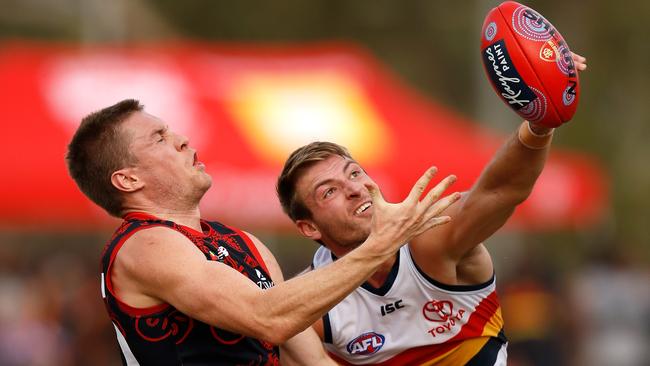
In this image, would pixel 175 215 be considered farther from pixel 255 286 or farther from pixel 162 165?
pixel 255 286

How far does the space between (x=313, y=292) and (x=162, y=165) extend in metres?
1.13

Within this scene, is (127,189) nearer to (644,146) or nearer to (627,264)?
(627,264)

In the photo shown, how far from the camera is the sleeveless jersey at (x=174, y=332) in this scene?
16.9 feet

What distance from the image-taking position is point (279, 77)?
554 inches

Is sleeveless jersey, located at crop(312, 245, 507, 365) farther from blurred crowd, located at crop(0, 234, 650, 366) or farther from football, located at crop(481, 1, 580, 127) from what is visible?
blurred crowd, located at crop(0, 234, 650, 366)

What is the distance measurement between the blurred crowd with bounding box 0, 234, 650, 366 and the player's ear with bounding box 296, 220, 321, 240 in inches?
263

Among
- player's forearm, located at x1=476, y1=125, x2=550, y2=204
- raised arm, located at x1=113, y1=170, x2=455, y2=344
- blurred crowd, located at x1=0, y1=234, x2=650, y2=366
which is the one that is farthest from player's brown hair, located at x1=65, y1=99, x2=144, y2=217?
blurred crowd, located at x1=0, y1=234, x2=650, y2=366

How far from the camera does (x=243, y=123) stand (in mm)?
13016

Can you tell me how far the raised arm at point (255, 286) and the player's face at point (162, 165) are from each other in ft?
1.32

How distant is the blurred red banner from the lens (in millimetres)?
12023

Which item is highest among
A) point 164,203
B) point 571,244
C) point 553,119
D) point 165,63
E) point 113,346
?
point 165,63

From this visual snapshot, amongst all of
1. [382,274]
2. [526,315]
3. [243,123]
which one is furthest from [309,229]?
[526,315]

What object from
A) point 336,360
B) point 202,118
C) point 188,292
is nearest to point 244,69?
point 202,118

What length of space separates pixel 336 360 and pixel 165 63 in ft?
27.5
